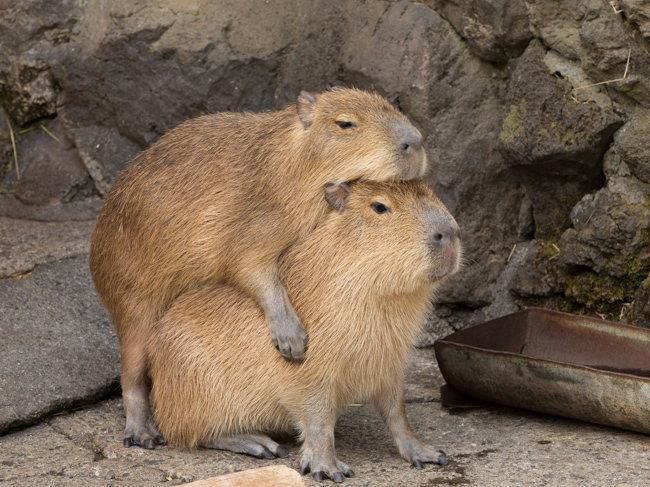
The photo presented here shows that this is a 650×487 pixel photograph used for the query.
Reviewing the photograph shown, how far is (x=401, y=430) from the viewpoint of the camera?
4754 mm

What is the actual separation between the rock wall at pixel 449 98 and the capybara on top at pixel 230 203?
2.97 feet

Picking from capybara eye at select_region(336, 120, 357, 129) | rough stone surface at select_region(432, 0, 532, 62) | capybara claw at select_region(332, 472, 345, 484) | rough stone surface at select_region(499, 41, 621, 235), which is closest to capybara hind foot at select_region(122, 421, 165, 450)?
capybara claw at select_region(332, 472, 345, 484)

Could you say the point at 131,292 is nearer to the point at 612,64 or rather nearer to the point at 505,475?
the point at 505,475

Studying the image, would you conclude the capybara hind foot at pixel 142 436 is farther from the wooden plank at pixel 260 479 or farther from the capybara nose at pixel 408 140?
the capybara nose at pixel 408 140

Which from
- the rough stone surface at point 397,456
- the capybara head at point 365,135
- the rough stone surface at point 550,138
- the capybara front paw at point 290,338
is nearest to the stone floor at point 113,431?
the rough stone surface at point 397,456

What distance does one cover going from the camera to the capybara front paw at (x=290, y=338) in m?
4.59

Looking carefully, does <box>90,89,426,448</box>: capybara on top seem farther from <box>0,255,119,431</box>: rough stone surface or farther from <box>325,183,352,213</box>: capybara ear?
<box>0,255,119,431</box>: rough stone surface

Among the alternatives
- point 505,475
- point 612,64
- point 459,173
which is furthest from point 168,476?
point 612,64

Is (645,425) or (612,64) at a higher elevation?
(612,64)

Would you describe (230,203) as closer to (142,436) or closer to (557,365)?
(142,436)

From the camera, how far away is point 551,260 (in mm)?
5625

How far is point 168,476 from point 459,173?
6.65 feet

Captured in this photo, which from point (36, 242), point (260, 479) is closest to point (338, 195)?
point (260, 479)

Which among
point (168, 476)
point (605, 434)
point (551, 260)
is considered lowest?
point (168, 476)
